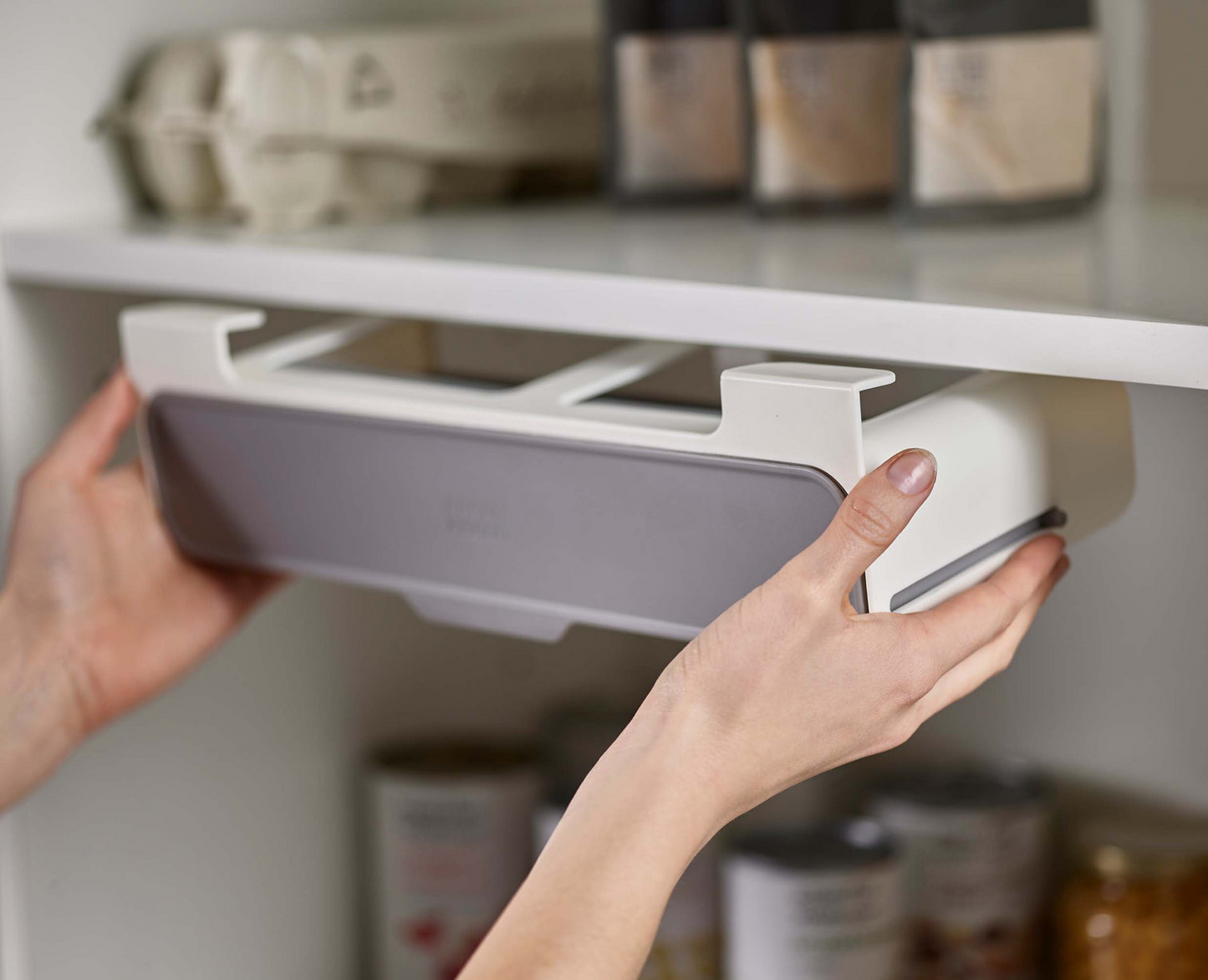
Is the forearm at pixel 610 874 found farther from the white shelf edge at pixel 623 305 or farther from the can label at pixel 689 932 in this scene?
the can label at pixel 689 932

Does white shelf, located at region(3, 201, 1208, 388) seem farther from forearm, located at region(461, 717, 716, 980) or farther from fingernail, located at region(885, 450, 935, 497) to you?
forearm, located at region(461, 717, 716, 980)

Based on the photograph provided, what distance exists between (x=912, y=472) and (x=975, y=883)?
0.51 m

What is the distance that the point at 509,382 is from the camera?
0.67 m

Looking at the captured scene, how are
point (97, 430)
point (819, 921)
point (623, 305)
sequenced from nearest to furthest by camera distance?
point (623, 305) < point (97, 430) < point (819, 921)

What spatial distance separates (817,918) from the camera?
0.83 m

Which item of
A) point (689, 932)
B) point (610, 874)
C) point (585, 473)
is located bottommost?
point (689, 932)

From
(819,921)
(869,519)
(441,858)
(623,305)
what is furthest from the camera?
(441,858)

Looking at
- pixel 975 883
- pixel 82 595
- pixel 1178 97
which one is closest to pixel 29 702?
pixel 82 595

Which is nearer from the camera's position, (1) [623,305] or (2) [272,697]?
(1) [623,305]

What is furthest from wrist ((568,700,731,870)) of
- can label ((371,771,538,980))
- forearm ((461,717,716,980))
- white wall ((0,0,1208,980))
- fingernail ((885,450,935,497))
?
can label ((371,771,538,980))

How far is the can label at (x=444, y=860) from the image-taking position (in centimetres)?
94

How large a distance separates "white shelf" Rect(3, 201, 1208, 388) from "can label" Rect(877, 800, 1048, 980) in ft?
1.22

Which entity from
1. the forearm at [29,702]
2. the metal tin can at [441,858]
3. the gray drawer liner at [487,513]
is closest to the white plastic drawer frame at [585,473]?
the gray drawer liner at [487,513]

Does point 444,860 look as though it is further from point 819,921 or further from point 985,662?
point 985,662
